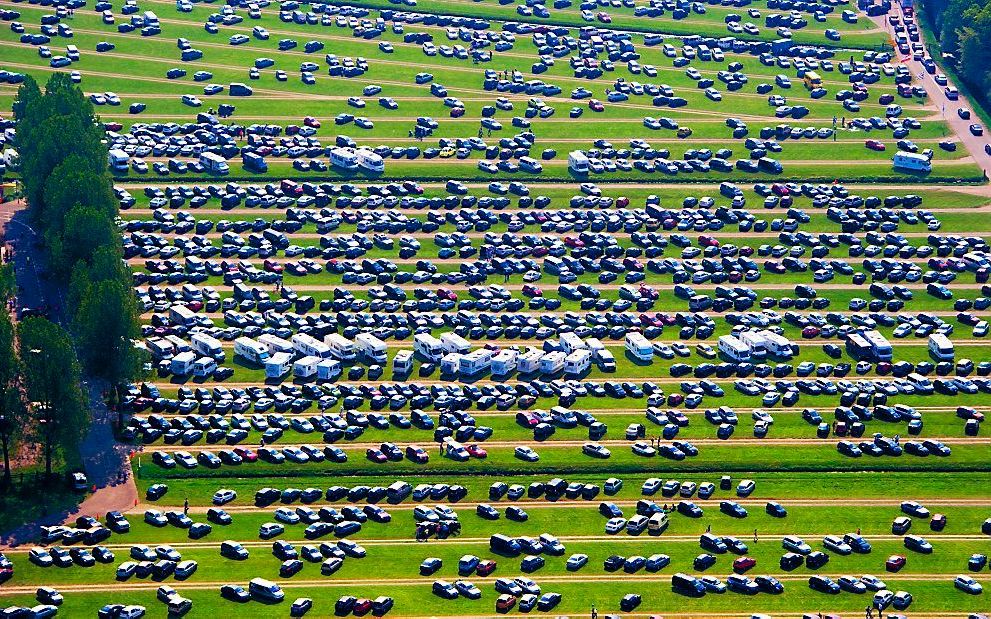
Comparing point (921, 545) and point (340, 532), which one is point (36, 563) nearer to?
point (340, 532)

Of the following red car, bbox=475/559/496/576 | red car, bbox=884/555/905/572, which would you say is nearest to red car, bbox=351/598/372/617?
red car, bbox=475/559/496/576

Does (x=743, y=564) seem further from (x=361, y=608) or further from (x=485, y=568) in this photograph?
(x=361, y=608)

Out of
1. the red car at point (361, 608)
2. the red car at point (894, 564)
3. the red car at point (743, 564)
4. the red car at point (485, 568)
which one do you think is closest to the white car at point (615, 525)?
the red car at point (743, 564)

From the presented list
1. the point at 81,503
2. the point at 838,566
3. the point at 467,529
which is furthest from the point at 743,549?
the point at 81,503

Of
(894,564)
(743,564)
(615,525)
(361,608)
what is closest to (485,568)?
(361,608)

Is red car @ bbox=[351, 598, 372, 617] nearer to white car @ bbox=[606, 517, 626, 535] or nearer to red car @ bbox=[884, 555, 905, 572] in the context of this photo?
white car @ bbox=[606, 517, 626, 535]

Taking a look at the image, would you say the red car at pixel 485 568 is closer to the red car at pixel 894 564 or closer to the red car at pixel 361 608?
the red car at pixel 361 608
